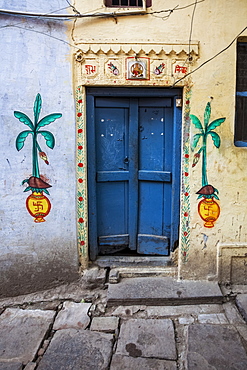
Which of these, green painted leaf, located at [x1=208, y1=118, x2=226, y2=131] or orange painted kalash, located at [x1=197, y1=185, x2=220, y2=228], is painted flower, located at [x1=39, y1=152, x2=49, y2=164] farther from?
green painted leaf, located at [x1=208, y1=118, x2=226, y2=131]

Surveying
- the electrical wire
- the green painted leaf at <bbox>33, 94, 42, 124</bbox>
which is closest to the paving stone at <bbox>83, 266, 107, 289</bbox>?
the green painted leaf at <bbox>33, 94, 42, 124</bbox>

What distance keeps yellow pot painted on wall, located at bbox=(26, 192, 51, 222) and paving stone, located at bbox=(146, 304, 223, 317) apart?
5.13 ft

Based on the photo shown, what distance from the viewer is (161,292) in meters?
3.16

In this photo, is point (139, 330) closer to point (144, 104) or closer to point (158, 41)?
point (144, 104)

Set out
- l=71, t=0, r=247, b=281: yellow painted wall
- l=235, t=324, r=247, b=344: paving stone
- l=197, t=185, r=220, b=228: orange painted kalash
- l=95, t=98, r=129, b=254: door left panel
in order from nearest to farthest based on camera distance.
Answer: l=235, t=324, r=247, b=344: paving stone → l=71, t=0, r=247, b=281: yellow painted wall → l=197, t=185, r=220, b=228: orange painted kalash → l=95, t=98, r=129, b=254: door left panel

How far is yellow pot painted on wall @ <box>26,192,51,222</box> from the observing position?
326cm

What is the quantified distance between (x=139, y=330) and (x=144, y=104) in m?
2.44

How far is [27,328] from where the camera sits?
2.78 metres

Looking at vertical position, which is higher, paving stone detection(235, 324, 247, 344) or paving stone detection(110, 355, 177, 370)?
paving stone detection(235, 324, 247, 344)

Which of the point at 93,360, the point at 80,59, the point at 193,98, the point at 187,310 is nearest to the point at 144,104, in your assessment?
the point at 193,98

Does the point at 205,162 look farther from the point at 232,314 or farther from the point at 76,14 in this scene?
the point at 76,14

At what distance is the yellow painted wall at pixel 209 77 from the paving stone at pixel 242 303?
0.27 meters

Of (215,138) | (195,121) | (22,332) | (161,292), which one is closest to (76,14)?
(195,121)

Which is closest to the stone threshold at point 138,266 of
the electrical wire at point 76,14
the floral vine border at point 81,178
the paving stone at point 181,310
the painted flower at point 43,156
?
the floral vine border at point 81,178
